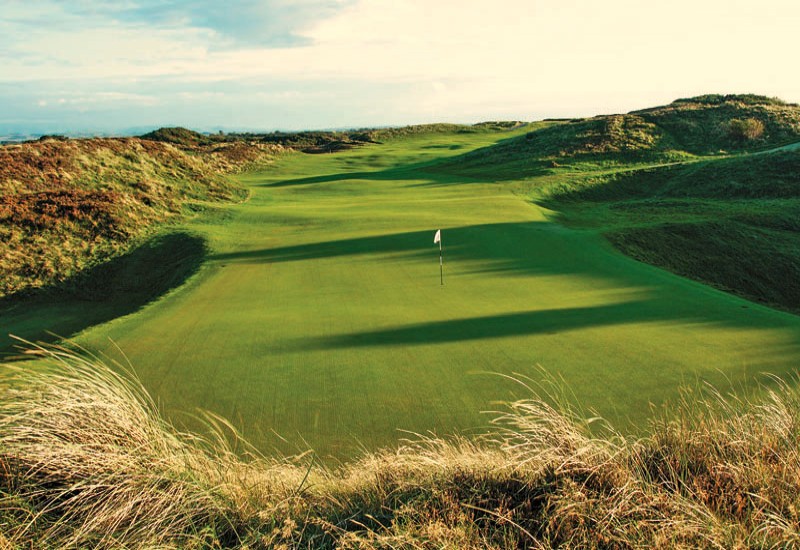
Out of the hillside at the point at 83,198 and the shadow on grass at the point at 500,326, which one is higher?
the hillside at the point at 83,198

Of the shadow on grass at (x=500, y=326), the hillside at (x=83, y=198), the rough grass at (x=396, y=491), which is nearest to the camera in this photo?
the rough grass at (x=396, y=491)

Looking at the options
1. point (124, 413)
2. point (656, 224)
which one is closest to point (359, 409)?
point (124, 413)

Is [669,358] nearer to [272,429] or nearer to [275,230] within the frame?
[272,429]

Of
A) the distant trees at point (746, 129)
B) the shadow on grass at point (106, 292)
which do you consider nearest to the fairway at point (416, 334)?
the shadow on grass at point (106, 292)

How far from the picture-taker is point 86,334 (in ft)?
31.7

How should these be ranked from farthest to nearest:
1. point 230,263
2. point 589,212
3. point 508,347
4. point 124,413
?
point 589,212
point 230,263
point 508,347
point 124,413

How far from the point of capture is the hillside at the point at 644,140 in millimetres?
39906

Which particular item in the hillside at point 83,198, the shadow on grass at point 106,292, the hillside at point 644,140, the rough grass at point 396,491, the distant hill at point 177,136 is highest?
the distant hill at point 177,136

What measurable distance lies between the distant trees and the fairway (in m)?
33.3

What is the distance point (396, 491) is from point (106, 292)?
1446 cm

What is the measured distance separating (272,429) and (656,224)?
1759cm

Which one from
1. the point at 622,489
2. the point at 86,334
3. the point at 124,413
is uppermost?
the point at 124,413

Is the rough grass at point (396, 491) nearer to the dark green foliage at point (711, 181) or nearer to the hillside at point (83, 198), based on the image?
the hillside at point (83, 198)

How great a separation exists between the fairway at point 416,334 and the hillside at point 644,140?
76.8 ft
